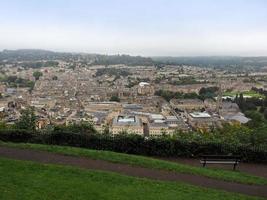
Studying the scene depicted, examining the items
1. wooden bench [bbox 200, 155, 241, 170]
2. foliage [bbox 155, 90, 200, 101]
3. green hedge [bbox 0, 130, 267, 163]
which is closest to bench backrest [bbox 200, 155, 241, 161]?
wooden bench [bbox 200, 155, 241, 170]

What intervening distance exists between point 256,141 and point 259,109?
52508 millimetres

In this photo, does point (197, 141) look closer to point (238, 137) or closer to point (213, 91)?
point (238, 137)

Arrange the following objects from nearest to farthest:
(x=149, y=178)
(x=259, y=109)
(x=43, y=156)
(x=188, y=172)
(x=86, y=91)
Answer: (x=149, y=178), (x=188, y=172), (x=43, y=156), (x=259, y=109), (x=86, y=91)

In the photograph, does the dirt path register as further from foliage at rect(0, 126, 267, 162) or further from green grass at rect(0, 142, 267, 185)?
foliage at rect(0, 126, 267, 162)

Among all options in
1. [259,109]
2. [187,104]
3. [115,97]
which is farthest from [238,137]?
[115,97]

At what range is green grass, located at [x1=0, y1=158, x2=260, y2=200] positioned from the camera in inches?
238

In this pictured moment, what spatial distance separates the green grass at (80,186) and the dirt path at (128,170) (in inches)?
16.7

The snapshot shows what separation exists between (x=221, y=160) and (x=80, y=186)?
365cm

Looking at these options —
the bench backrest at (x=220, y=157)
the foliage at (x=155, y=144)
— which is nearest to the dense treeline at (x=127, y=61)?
the foliage at (x=155, y=144)

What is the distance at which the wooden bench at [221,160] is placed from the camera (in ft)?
29.5

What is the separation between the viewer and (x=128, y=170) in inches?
311

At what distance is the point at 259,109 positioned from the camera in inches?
2416

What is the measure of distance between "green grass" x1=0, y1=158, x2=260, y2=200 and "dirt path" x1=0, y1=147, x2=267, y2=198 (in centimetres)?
42

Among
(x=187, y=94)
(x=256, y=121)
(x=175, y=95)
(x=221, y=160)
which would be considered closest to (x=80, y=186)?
(x=221, y=160)
